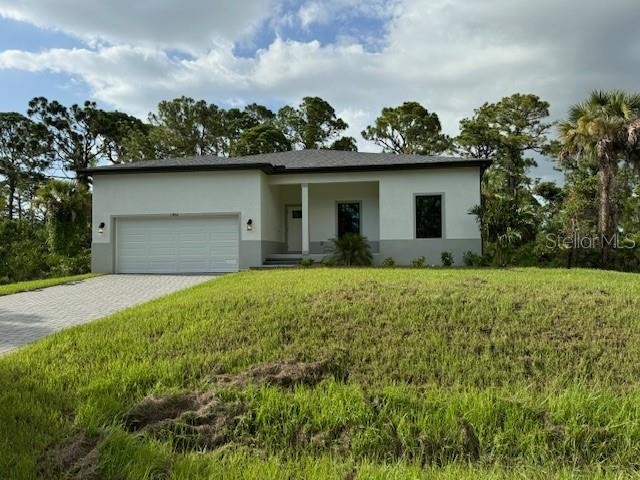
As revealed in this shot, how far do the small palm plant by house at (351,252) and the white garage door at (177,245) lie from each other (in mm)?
3623

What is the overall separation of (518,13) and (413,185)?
6.29m

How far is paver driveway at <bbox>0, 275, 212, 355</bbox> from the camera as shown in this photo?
758cm

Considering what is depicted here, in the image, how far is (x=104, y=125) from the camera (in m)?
36.4

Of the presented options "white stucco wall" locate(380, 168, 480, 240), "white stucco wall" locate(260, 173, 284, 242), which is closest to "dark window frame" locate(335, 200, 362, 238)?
"white stucco wall" locate(380, 168, 480, 240)

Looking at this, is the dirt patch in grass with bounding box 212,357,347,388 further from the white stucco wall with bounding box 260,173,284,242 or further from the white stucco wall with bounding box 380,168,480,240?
the white stucco wall with bounding box 380,168,480,240

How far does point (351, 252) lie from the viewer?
16.5m

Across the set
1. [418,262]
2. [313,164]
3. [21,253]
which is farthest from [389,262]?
[21,253]

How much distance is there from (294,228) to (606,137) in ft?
41.7

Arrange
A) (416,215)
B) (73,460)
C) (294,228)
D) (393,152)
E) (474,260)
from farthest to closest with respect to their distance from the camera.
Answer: (393,152), (294,228), (416,215), (474,260), (73,460)

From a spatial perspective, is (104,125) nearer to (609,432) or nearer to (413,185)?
(413,185)

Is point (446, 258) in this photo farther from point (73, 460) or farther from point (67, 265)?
point (73, 460)

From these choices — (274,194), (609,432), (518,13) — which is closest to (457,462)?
(609,432)

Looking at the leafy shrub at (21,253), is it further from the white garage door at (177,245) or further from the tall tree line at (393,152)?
the white garage door at (177,245)

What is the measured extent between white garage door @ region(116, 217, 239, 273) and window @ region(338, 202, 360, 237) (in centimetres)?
459
